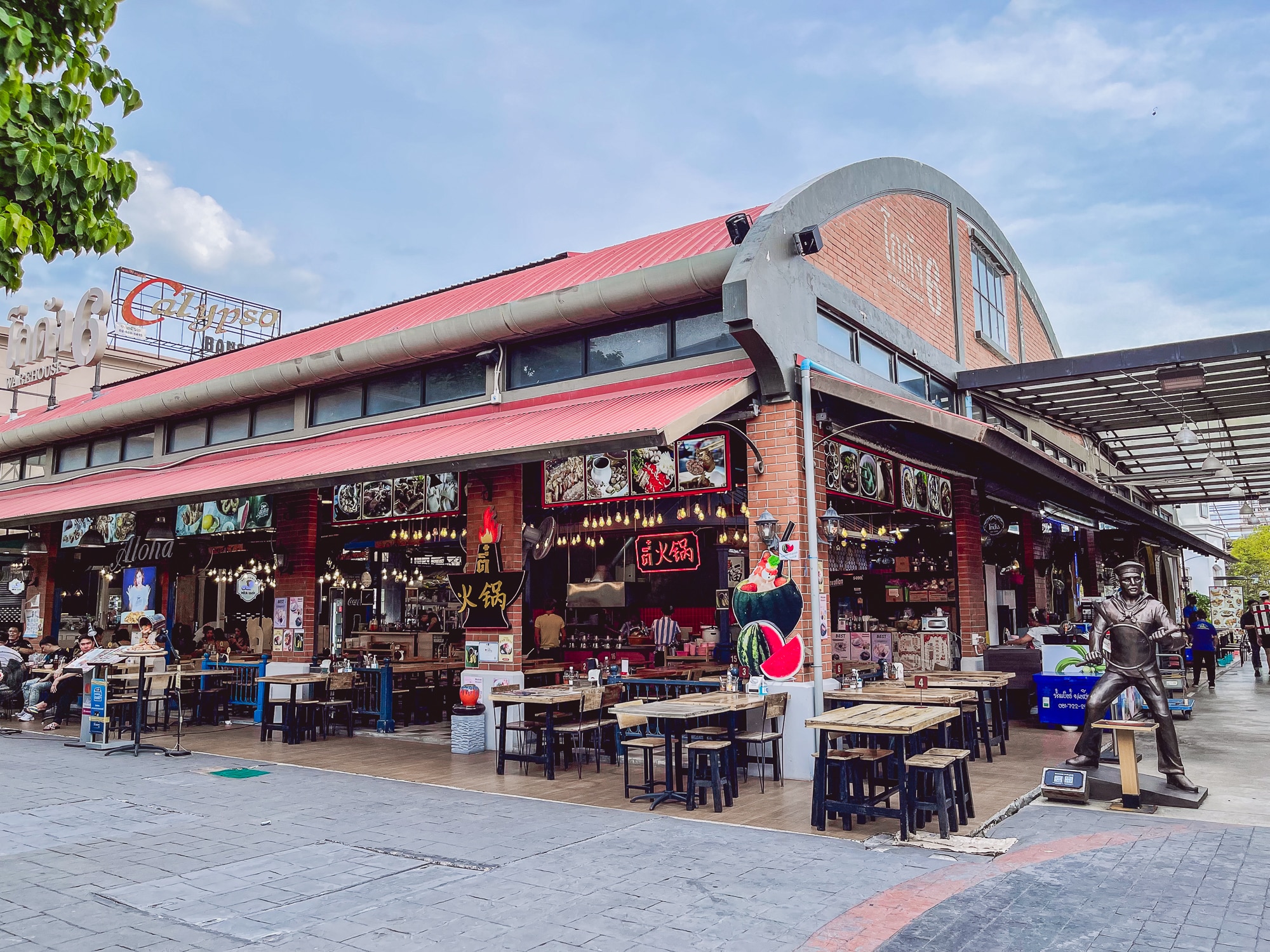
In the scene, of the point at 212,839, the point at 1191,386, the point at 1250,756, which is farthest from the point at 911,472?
the point at 212,839

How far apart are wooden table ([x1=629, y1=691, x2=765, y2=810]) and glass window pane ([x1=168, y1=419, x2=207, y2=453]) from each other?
11.7 meters

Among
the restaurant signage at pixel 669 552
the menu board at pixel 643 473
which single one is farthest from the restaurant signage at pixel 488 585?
the restaurant signage at pixel 669 552

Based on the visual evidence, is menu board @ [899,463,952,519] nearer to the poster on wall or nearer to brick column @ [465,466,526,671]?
brick column @ [465,466,526,671]

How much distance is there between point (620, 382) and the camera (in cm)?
1104

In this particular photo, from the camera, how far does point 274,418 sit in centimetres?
1536

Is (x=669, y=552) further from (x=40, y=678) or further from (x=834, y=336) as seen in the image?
(x=40, y=678)

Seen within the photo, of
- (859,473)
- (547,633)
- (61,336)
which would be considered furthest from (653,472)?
(61,336)

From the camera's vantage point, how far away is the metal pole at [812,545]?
363 inches

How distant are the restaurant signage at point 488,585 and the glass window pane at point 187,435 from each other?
24.5 feet

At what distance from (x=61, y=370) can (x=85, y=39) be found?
838 inches

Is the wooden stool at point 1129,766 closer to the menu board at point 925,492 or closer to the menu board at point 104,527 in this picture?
the menu board at point 925,492

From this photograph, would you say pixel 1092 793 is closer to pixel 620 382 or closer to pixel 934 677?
pixel 934 677

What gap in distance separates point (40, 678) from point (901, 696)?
16178mm

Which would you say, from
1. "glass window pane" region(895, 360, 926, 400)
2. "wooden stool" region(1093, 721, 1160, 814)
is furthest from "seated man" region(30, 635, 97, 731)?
"wooden stool" region(1093, 721, 1160, 814)
